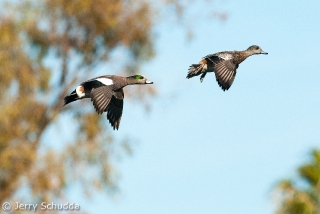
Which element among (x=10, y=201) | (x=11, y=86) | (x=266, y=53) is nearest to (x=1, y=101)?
(x=11, y=86)

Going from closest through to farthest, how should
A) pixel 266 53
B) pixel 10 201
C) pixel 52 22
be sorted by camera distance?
pixel 266 53
pixel 10 201
pixel 52 22

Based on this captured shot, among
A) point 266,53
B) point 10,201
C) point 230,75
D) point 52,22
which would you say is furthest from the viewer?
point 52,22

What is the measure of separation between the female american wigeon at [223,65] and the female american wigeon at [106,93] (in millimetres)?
553

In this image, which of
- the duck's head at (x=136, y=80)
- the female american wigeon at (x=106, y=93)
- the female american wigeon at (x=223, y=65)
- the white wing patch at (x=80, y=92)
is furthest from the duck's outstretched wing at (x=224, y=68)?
the white wing patch at (x=80, y=92)

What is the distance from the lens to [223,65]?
29.7 ft

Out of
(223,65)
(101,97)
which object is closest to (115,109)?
(101,97)

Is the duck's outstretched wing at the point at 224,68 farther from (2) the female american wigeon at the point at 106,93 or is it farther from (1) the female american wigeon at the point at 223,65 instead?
(2) the female american wigeon at the point at 106,93

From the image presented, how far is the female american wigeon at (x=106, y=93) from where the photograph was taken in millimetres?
8547

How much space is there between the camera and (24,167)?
58.2ft

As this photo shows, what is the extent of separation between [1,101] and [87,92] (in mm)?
9108

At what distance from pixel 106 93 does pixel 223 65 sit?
1.13 metres

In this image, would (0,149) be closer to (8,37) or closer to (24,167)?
(24,167)

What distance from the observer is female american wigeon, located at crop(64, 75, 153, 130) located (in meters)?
8.55

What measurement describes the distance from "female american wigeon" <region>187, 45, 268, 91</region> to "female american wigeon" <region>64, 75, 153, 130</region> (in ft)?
1.81
